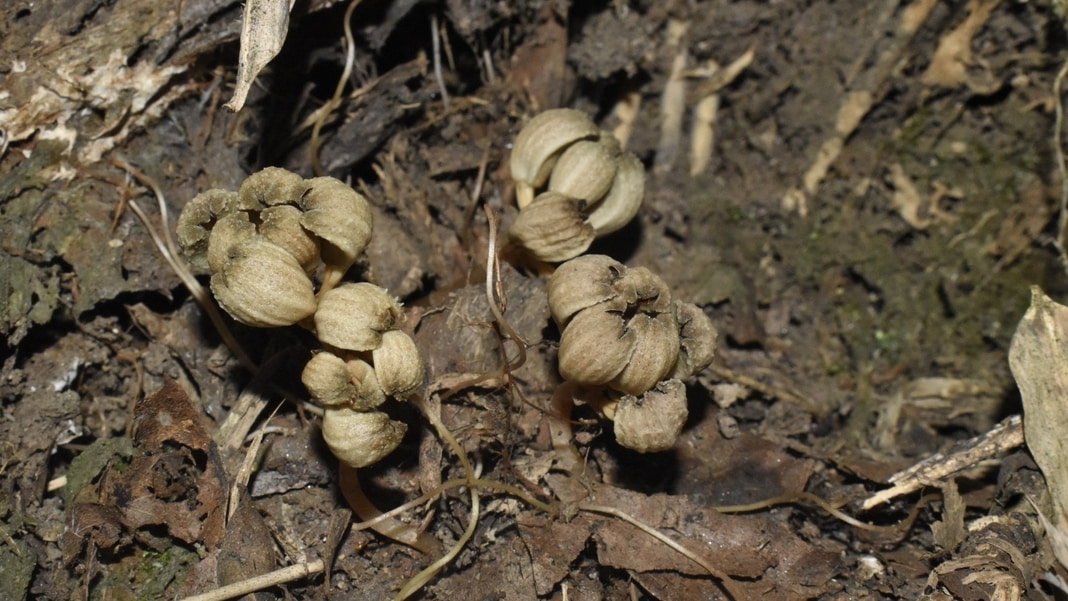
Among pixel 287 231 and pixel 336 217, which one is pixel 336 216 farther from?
pixel 287 231

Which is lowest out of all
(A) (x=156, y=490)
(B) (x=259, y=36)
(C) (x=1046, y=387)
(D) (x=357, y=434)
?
(C) (x=1046, y=387)

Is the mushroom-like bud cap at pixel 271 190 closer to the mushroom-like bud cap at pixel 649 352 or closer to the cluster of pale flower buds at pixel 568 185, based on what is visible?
the cluster of pale flower buds at pixel 568 185

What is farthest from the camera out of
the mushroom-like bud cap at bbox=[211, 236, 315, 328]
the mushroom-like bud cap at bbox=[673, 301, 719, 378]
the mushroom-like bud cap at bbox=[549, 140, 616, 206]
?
the mushroom-like bud cap at bbox=[549, 140, 616, 206]

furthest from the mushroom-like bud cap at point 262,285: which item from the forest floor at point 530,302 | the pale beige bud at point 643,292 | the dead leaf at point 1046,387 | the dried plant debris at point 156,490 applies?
the dead leaf at point 1046,387

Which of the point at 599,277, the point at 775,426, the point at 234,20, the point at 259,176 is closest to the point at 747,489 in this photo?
the point at 775,426

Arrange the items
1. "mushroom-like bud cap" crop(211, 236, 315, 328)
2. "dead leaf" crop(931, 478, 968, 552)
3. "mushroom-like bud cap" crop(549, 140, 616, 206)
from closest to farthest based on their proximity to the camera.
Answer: "mushroom-like bud cap" crop(211, 236, 315, 328) → "dead leaf" crop(931, 478, 968, 552) → "mushroom-like bud cap" crop(549, 140, 616, 206)

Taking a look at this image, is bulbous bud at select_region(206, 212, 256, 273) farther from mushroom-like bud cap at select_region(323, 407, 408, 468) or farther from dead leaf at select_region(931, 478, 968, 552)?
dead leaf at select_region(931, 478, 968, 552)

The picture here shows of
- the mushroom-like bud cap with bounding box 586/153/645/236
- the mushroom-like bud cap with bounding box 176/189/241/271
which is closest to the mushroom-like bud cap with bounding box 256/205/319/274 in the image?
the mushroom-like bud cap with bounding box 176/189/241/271

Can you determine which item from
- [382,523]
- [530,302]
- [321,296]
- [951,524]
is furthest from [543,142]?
[951,524]
